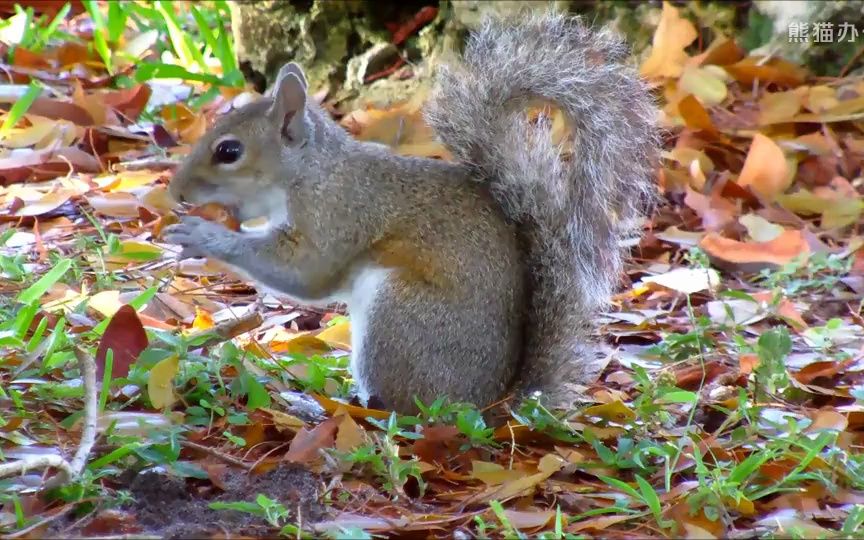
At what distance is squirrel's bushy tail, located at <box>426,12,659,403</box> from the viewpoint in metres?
2.89

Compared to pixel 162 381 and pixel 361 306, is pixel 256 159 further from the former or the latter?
pixel 162 381

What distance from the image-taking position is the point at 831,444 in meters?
2.62

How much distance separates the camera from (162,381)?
2578 mm

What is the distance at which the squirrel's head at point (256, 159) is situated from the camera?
10.0 ft

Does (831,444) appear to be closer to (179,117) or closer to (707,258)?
(707,258)

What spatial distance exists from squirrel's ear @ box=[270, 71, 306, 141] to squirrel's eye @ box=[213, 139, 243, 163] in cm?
12

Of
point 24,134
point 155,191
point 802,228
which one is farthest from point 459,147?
point 24,134

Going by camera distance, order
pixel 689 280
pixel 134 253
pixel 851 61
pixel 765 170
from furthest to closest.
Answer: pixel 851 61 < pixel 765 170 < pixel 689 280 < pixel 134 253

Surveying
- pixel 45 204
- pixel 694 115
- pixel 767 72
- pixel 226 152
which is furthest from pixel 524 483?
pixel 767 72

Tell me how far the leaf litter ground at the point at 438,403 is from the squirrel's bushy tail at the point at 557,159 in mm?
224

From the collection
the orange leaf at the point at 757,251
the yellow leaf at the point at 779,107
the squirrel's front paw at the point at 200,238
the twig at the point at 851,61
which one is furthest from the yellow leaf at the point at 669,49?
the squirrel's front paw at the point at 200,238

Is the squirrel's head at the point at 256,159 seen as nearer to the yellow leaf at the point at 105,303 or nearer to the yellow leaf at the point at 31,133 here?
the yellow leaf at the point at 105,303

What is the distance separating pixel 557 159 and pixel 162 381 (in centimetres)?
105

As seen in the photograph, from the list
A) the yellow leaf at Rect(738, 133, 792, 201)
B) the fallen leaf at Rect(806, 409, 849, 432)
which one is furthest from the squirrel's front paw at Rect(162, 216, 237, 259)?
the yellow leaf at Rect(738, 133, 792, 201)
